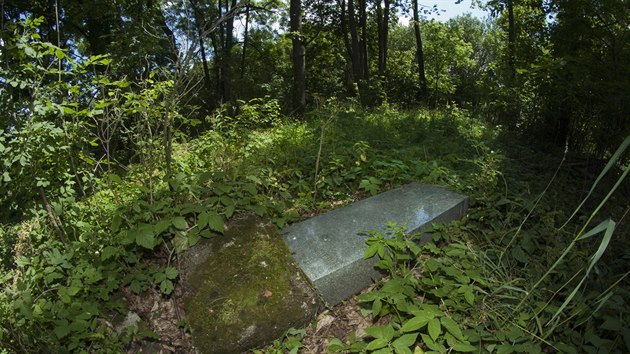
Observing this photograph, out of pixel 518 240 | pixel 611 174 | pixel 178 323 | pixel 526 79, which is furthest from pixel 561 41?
pixel 178 323

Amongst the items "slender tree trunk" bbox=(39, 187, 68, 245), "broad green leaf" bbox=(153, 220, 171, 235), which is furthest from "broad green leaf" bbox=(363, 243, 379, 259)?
"slender tree trunk" bbox=(39, 187, 68, 245)

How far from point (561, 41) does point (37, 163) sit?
6.25m

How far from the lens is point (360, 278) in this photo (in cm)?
264

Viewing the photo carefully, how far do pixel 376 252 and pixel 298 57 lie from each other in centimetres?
702

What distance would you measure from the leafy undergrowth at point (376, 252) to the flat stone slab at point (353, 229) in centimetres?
14

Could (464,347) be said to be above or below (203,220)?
below

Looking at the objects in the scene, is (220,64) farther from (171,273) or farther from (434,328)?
(434,328)

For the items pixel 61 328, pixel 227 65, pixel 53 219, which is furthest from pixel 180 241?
pixel 227 65

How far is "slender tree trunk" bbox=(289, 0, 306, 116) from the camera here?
841 centimetres

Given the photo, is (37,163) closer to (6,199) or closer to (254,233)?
(6,199)

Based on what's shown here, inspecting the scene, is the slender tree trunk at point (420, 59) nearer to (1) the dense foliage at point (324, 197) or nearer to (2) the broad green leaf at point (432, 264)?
(1) the dense foliage at point (324, 197)

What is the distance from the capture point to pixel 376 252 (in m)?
2.66

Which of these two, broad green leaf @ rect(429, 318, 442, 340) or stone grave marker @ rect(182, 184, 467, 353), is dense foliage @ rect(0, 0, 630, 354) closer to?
broad green leaf @ rect(429, 318, 442, 340)

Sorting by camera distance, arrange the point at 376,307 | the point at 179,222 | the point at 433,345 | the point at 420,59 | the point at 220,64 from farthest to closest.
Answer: the point at 220,64 < the point at 420,59 < the point at 179,222 < the point at 376,307 < the point at 433,345
